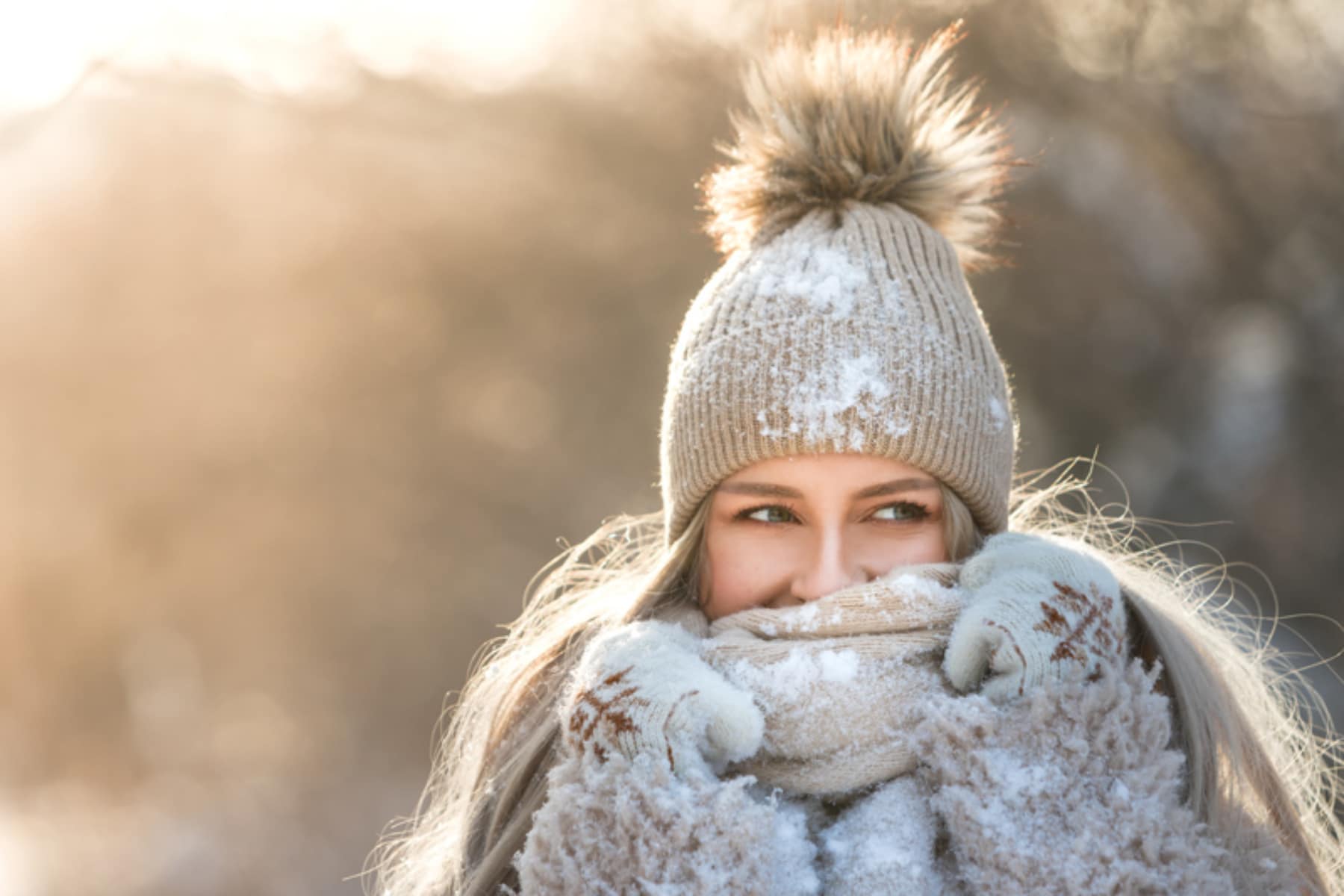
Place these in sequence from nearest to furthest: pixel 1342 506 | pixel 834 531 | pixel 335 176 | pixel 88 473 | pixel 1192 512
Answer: pixel 834 531 → pixel 1342 506 → pixel 1192 512 → pixel 335 176 → pixel 88 473

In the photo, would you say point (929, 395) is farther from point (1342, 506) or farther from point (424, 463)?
point (424, 463)

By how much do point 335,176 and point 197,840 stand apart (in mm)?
3184

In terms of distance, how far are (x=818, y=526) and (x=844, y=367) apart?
26 centimetres

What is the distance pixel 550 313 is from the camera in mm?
4996

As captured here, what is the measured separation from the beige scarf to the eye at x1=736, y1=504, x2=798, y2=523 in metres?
0.18

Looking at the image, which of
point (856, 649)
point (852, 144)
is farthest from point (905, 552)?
point (852, 144)

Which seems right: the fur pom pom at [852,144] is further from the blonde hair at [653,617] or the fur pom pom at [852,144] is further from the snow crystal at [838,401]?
the blonde hair at [653,617]

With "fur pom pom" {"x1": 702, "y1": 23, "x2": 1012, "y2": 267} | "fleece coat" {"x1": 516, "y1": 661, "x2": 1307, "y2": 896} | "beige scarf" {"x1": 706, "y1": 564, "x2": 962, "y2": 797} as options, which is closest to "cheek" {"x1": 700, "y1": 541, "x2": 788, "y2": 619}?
"beige scarf" {"x1": 706, "y1": 564, "x2": 962, "y2": 797}

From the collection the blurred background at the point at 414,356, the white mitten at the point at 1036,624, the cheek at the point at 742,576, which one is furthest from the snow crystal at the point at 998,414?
the blurred background at the point at 414,356

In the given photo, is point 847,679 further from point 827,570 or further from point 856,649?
point 827,570

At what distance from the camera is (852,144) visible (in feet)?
6.08

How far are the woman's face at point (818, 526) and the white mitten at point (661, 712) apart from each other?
239 millimetres

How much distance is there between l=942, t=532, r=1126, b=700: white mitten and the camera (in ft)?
4.29

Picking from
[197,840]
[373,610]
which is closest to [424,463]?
[373,610]
